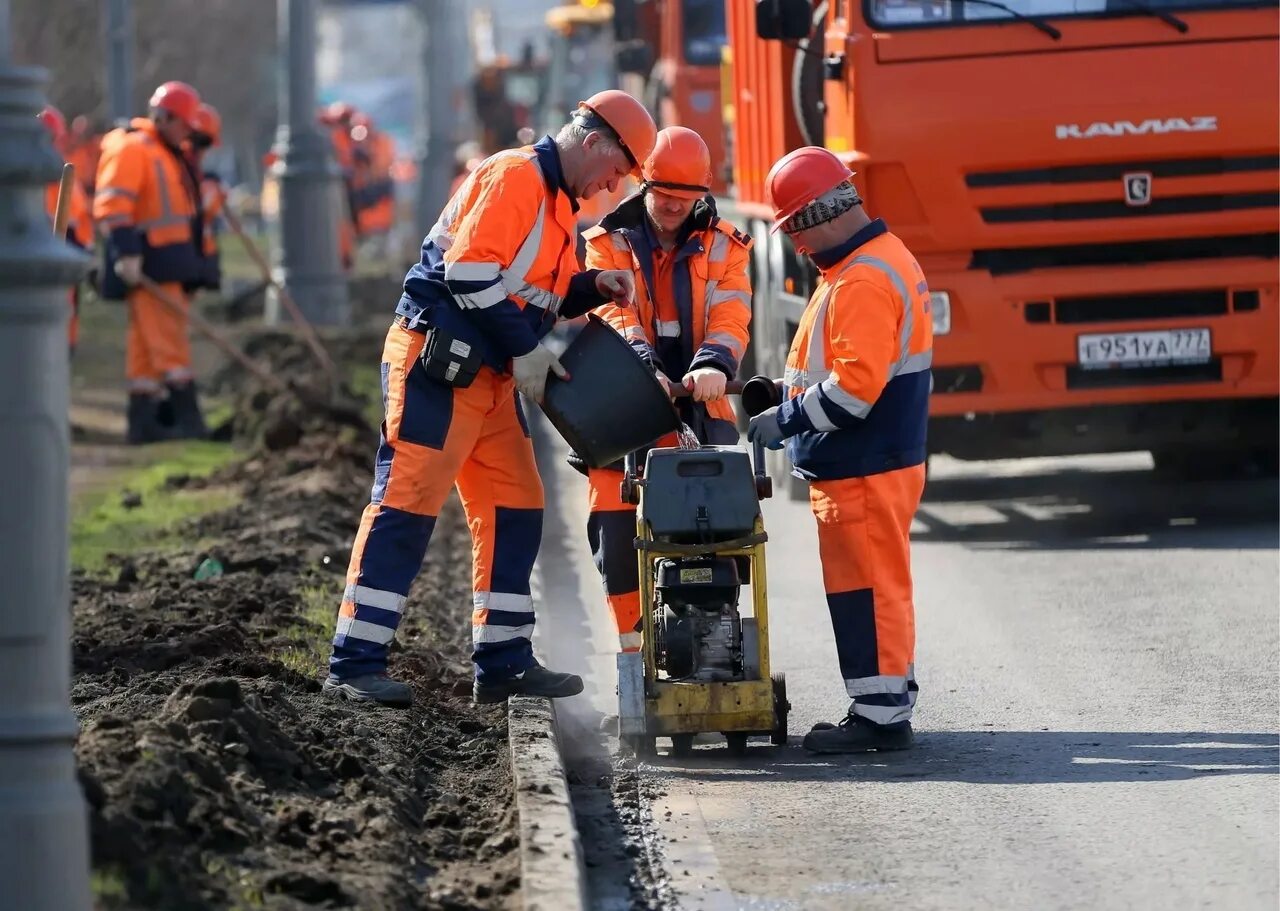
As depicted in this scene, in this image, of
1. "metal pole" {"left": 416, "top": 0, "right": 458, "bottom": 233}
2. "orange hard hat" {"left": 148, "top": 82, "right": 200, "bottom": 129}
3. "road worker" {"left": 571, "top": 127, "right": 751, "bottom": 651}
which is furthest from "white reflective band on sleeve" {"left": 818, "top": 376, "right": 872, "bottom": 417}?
"metal pole" {"left": 416, "top": 0, "right": 458, "bottom": 233}

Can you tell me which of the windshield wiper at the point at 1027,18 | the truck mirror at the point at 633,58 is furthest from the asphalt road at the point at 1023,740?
the truck mirror at the point at 633,58

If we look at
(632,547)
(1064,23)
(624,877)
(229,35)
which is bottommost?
(624,877)

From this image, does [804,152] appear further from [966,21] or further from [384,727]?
[966,21]

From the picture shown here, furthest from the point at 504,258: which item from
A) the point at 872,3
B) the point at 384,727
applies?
the point at 872,3

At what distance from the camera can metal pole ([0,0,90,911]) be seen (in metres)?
4.11

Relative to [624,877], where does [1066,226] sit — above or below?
above

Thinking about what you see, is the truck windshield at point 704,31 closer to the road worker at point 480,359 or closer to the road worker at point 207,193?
the road worker at point 207,193

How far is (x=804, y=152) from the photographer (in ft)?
22.3

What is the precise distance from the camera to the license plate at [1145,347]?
10719 mm

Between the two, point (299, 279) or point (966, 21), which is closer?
point (966, 21)

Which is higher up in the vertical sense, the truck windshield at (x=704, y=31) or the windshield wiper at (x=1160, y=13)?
the truck windshield at (x=704, y=31)

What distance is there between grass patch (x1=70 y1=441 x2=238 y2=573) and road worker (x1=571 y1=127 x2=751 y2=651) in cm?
349

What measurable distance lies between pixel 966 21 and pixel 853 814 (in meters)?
5.37

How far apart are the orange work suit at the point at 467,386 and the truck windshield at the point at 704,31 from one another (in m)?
9.40
